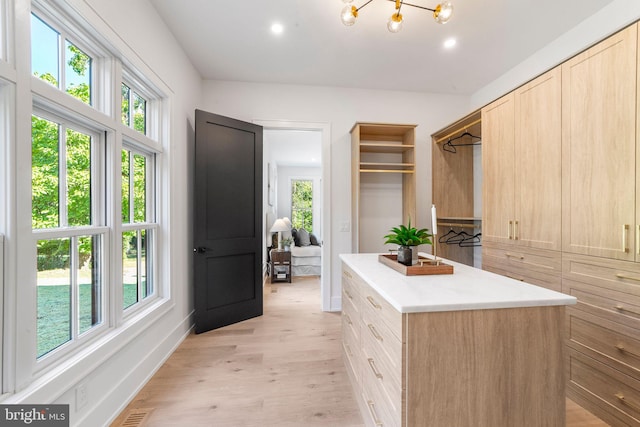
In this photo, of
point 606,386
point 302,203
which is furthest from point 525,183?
point 302,203

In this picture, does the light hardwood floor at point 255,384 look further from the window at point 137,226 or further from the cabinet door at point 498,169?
the cabinet door at point 498,169

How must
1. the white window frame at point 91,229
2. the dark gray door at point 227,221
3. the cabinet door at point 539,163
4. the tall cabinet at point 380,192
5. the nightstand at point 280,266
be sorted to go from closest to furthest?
the white window frame at point 91,229 → the cabinet door at point 539,163 → the dark gray door at point 227,221 → the tall cabinet at point 380,192 → the nightstand at point 280,266

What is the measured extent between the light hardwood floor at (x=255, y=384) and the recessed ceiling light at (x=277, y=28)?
286cm

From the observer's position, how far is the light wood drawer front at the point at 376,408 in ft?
3.62

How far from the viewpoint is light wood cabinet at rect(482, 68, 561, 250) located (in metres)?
1.86

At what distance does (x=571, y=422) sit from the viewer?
5.17ft

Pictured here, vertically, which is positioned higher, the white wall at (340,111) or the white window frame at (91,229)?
the white wall at (340,111)

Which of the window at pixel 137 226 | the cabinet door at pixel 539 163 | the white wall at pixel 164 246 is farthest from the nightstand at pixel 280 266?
the cabinet door at pixel 539 163

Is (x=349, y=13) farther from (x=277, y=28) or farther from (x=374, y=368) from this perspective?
(x=374, y=368)

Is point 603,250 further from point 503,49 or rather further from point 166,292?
point 166,292

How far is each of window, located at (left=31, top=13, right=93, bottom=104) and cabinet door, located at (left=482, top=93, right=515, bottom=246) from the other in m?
3.05

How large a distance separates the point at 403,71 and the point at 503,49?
3.11ft

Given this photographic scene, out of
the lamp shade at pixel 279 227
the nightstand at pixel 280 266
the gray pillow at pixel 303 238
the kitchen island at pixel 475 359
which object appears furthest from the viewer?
the gray pillow at pixel 303 238

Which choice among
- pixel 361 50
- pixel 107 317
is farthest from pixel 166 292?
pixel 361 50
